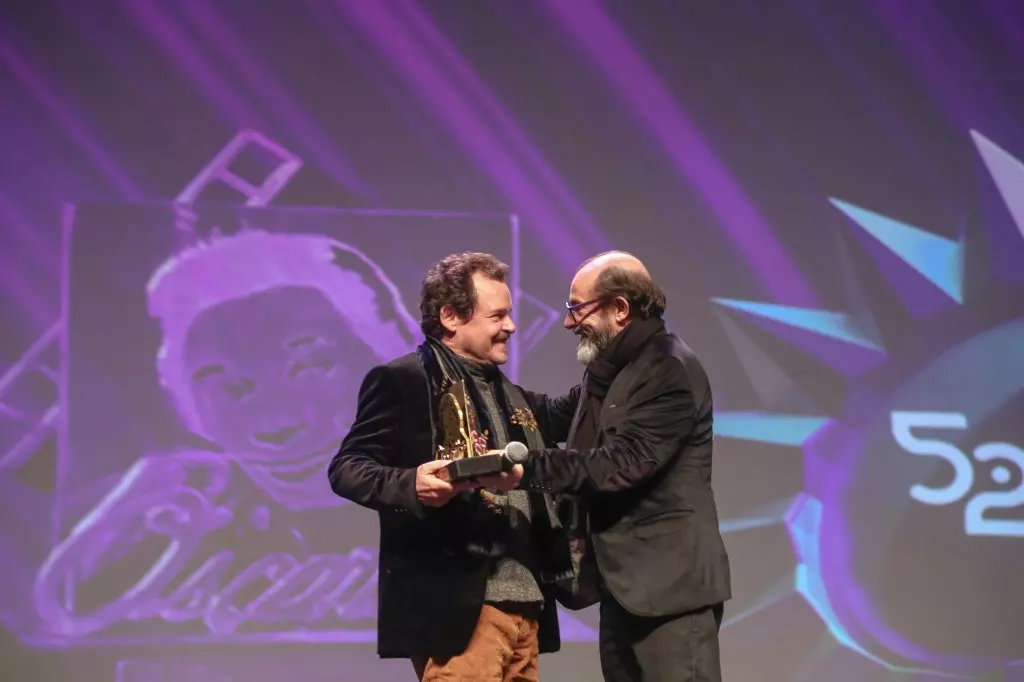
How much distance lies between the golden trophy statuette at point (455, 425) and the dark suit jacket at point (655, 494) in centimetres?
27

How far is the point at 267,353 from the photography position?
3.42 metres

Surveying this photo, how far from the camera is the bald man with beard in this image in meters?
2.22

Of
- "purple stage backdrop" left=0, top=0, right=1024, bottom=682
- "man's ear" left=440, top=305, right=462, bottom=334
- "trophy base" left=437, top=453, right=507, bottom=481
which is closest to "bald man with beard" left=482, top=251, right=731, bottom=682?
"trophy base" left=437, top=453, right=507, bottom=481

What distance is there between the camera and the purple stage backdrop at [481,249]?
3.35m

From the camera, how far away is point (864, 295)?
3.76 m

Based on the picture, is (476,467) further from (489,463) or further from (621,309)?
(621,309)

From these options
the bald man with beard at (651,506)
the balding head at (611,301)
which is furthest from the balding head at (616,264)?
the bald man with beard at (651,506)

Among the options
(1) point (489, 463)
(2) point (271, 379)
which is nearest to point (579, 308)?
(1) point (489, 463)

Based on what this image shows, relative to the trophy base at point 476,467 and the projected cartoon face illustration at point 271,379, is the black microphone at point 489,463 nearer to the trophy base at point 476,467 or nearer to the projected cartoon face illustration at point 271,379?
the trophy base at point 476,467

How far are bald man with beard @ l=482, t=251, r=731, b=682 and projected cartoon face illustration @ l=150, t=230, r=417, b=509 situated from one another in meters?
1.29

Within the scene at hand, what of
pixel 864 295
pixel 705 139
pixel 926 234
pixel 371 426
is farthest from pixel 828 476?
pixel 371 426

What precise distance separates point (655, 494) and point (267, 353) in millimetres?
1637

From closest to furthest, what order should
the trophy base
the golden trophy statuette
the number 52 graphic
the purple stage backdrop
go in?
1. the trophy base
2. the golden trophy statuette
3. the purple stage backdrop
4. the number 52 graphic

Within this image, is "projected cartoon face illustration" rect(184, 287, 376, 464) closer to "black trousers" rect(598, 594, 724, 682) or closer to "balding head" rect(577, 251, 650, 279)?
"balding head" rect(577, 251, 650, 279)
